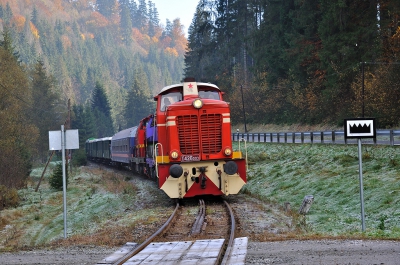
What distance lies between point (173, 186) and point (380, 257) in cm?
998

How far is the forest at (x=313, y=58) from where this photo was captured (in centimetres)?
3872

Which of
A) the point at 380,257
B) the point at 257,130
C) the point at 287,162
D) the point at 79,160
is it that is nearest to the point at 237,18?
the point at 257,130

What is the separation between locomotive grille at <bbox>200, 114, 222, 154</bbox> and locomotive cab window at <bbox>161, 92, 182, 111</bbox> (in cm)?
152

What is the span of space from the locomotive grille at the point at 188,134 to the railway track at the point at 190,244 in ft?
9.79

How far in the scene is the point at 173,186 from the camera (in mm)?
18250

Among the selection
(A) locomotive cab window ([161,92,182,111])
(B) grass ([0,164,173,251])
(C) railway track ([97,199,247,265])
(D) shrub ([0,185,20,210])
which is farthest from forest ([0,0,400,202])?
(C) railway track ([97,199,247,265])

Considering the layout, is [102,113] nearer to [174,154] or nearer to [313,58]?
[313,58]

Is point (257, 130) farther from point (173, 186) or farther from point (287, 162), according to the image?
point (173, 186)

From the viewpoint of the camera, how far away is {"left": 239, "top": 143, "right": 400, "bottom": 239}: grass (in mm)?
13789

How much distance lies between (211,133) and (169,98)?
2.11m

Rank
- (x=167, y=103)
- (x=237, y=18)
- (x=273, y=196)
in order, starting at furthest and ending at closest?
(x=237, y=18) → (x=273, y=196) → (x=167, y=103)

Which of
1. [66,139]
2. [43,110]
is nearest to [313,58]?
[66,139]

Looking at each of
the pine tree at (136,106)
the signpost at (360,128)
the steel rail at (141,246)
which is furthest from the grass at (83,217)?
the pine tree at (136,106)

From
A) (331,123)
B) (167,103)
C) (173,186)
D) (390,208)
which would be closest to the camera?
(390,208)
